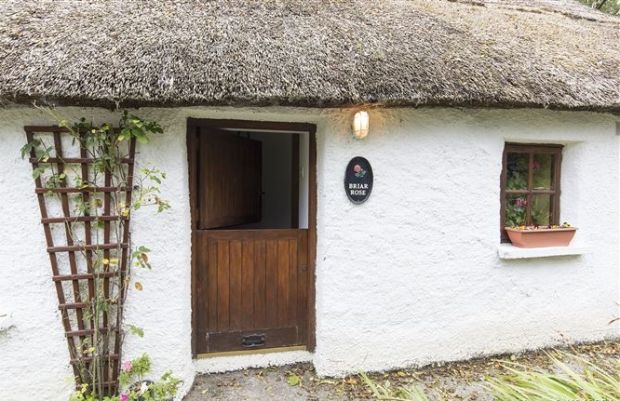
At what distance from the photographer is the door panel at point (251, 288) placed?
356 cm

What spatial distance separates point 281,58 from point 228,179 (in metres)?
1.42

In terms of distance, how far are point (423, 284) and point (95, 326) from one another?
2873 mm

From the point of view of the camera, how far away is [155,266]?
316 centimetres

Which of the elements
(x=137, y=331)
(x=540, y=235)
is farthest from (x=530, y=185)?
(x=137, y=331)

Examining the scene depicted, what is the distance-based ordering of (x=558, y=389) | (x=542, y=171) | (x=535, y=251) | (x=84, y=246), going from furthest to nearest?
(x=542, y=171)
(x=535, y=251)
(x=84, y=246)
(x=558, y=389)

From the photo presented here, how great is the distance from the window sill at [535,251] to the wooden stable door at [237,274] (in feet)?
6.32

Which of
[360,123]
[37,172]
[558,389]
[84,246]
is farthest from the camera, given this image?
[360,123]

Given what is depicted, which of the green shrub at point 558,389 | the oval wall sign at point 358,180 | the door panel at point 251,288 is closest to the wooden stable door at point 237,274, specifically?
the door panel at point 251,288

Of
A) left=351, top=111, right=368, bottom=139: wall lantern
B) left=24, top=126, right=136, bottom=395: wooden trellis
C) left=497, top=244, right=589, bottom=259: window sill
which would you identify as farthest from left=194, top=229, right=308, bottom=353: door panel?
left=497, top=244, right=589, bottom=259: window sill

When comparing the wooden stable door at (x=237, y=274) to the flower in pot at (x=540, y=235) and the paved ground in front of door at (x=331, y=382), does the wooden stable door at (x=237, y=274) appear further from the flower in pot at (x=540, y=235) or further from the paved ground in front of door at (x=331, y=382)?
the flower in pot at (x=540, y=235)

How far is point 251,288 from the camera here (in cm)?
366

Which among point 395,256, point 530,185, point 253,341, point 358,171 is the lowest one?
point 253,341

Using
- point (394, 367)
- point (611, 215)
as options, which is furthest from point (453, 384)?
point (611, 215)

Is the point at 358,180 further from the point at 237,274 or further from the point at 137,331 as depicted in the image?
→ the point at 137,331
